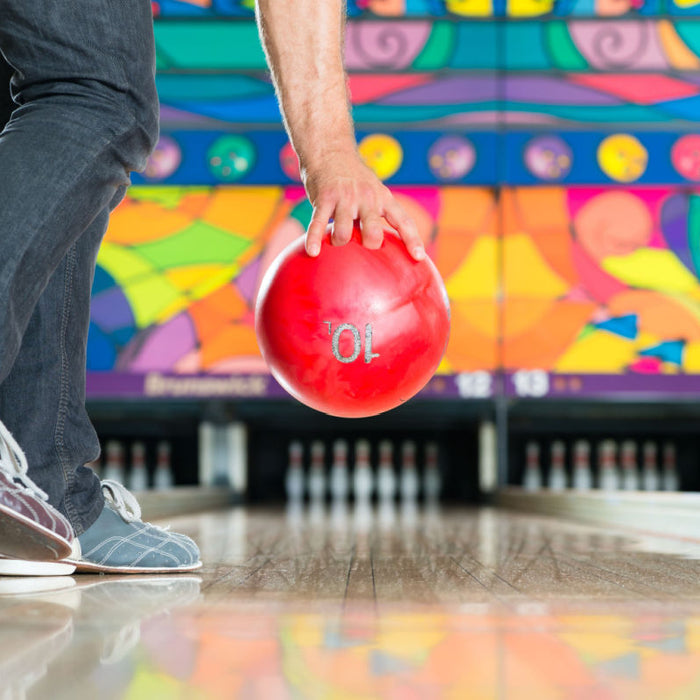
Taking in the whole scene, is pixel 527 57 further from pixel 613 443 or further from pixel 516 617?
pixel 516 617

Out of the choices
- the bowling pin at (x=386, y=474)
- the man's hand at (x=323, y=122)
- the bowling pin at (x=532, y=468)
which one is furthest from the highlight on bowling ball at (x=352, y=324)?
the bowling pin at (x=532, y=468)

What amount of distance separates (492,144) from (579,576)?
9.76 ft

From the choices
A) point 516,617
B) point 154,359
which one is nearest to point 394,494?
point 154,359

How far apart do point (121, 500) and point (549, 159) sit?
2992 millimetres

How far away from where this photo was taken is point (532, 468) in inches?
161

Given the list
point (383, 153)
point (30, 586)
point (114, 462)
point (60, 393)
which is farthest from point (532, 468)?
point (30, 586)

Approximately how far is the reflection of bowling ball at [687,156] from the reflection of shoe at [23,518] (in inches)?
132

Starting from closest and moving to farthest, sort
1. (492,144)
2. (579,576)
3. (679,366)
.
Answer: (579,576)
(679,366)
(492,144)

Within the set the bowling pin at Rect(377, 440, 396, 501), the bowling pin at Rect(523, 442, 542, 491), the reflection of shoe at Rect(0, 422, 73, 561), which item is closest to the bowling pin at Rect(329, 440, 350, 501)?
the bowling pin at Rect(377, 440, 396, 501)

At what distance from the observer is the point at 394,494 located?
413 centimetres

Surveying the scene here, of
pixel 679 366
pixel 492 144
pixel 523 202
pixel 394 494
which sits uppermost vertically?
pixel 492 144

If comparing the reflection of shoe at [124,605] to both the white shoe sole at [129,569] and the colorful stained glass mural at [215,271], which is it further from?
the colorful stained glass mural at [215,271]

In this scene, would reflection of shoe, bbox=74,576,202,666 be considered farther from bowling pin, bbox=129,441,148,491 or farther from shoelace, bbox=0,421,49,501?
bowling pin, bbox=129,441,148,491

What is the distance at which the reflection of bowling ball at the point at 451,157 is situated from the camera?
12.4 ft
